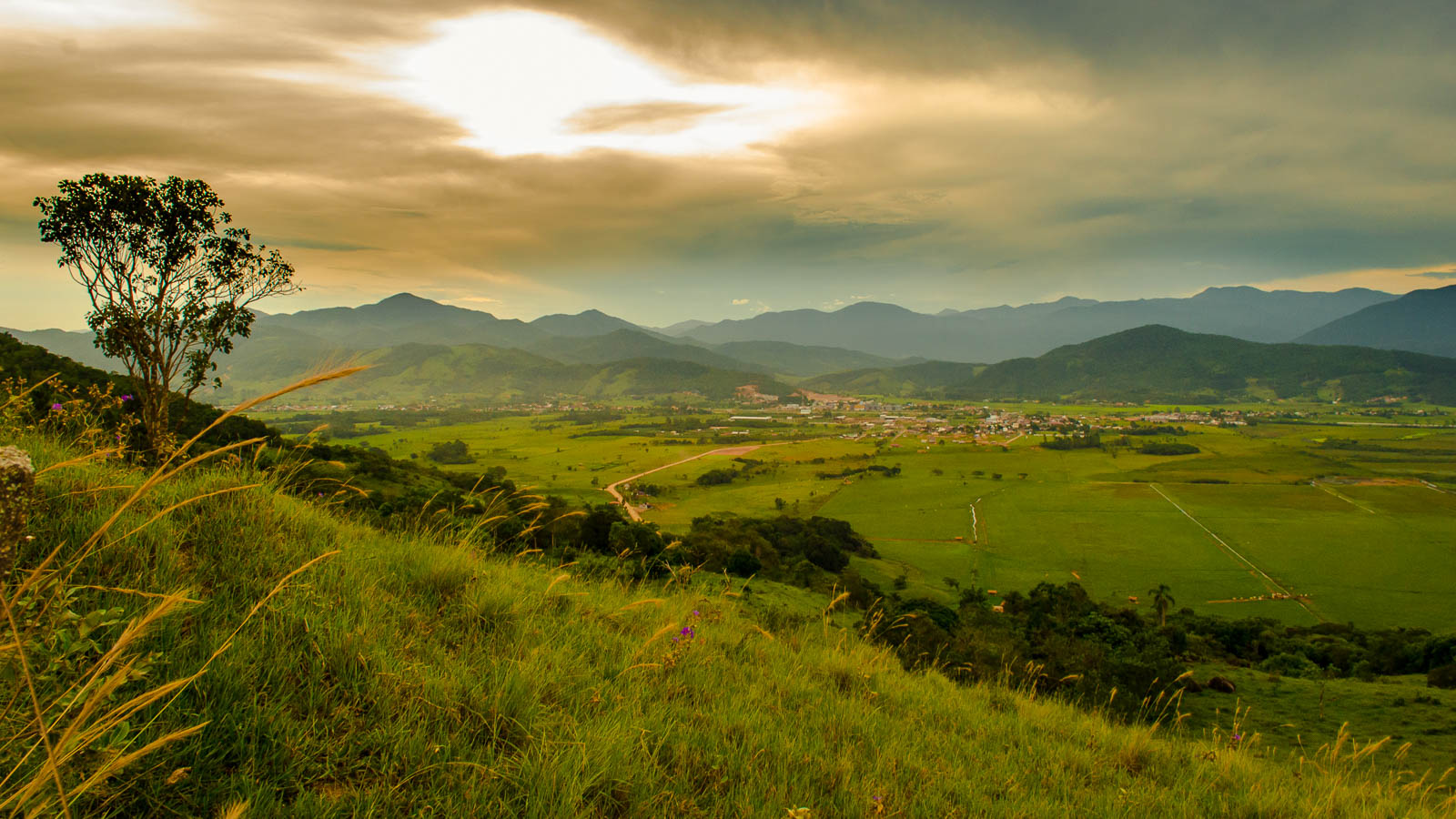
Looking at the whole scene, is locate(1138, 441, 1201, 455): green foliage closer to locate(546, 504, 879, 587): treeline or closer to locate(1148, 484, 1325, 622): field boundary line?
locate(1148, 484, 1325, 622): field boundary line

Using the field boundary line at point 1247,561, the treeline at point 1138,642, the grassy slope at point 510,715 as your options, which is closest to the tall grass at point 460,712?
the grassy slope at point 510,715

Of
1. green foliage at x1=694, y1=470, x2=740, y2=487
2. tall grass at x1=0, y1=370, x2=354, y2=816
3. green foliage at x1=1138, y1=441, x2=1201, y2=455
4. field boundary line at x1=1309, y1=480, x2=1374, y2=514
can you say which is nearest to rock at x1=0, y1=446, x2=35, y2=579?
tall grass at x1=0, y1=370, x2=354, y2=816

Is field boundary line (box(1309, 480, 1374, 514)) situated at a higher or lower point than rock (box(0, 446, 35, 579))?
lower

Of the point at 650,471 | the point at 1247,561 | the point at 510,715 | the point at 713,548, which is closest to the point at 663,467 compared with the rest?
the point at 650,471

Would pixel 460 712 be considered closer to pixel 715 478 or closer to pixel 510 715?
pixel 510 715

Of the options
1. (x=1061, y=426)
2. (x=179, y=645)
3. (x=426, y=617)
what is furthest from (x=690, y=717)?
(x=1061, y=426)

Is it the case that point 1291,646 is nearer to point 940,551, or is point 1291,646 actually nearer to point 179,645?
point 940,551
